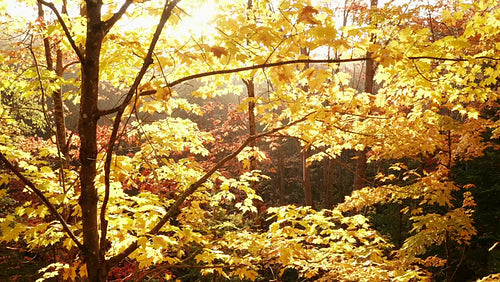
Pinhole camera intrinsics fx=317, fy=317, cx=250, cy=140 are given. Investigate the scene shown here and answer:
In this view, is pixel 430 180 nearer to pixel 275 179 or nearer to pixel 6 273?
pixel 6 273

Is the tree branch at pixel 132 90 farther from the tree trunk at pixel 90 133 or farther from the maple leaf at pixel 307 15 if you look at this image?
the maple leaf at pixel 307 15

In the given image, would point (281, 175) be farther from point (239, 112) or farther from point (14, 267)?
point (239, 112)

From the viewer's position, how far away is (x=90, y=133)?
1603 mm

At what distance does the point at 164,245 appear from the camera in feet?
6.59

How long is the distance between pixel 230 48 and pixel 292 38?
419 millimetres

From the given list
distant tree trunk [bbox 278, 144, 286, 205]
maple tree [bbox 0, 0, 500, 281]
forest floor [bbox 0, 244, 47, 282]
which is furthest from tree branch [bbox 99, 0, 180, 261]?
distant tree trunk [bbox 278, 144, 286, 205]

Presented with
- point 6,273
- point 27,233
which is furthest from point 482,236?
point 6,273

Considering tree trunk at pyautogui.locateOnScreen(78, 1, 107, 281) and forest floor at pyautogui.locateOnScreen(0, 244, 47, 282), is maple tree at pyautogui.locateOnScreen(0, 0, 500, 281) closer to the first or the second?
tree trunk at pyautogui.locateOnScreen(78, 1, 107, 281)

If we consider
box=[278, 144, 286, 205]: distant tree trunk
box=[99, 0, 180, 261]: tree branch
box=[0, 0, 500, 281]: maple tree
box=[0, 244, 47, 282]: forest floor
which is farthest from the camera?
box=[278, 144, 286, 205]: distant tree trunk

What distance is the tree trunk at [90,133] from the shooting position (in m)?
1.49

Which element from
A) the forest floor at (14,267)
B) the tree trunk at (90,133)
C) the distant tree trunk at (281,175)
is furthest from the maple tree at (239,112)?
the distant tree trunk at (281,175)

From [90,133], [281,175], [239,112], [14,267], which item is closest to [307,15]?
[90,133]

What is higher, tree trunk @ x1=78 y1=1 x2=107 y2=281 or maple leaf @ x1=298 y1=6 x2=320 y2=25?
maple leaf @ x1=298 y1=6 x2=320 y2=25

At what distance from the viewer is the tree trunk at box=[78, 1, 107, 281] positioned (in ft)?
4.88
